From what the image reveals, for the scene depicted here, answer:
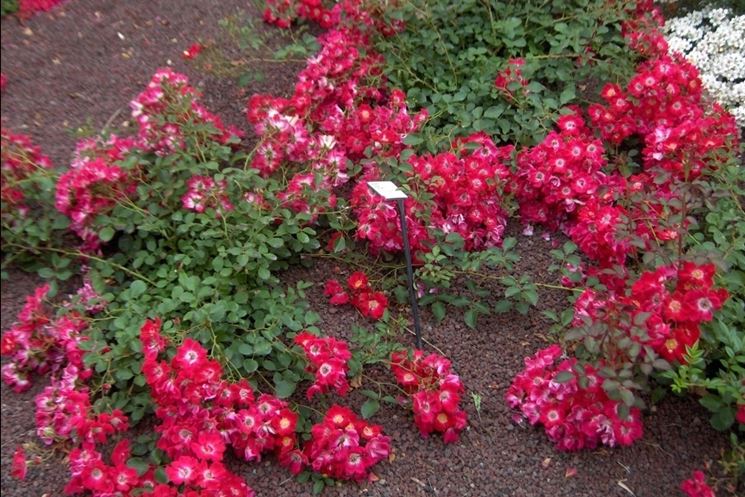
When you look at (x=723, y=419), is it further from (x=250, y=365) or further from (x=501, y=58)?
(x=501, y=58)

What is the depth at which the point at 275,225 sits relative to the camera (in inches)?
93.7

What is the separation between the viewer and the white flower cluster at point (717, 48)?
109 inches

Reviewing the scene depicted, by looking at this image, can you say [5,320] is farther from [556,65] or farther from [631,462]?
[556,65]

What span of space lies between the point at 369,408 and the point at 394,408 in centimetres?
11

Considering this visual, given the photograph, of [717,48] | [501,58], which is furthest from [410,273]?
[717,48]

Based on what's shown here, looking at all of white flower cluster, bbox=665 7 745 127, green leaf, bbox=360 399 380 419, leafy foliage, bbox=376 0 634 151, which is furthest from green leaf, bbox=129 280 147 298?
white flower cluster, bbox=665 7 745 127

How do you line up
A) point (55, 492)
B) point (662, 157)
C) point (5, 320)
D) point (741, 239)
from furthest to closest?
1. point (662, 157)
2. point (5, 320)
3. point (741, 239)
4. point (55, 492)

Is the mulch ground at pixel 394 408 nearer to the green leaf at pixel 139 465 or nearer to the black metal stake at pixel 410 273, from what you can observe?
the black metal stake at pixel 410 273

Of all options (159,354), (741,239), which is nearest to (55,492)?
(159,354)

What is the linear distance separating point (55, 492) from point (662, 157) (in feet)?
7.22

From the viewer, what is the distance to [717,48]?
2891 millimetres

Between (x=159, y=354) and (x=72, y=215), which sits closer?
(x=159, y=354)

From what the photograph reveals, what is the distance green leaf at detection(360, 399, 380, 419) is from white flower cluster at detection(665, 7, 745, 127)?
1.84 m

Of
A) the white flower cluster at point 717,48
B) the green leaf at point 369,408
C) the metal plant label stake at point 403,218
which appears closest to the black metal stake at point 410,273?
the metal plant label stake at point 403,218
